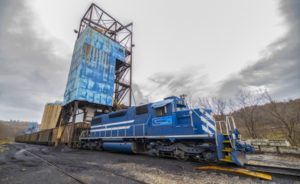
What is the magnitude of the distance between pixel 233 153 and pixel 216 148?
642 mm

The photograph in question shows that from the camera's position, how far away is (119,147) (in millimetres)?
10633

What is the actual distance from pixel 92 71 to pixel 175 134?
1811 centimetres

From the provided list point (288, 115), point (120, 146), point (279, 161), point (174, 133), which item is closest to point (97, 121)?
point (120, 146)

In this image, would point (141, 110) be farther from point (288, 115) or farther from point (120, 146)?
point (288, 115)

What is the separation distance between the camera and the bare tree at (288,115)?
14.9m

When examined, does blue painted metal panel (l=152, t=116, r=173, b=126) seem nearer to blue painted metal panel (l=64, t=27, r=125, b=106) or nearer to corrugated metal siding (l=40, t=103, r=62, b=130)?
blue painted metal panel (l=64, t=27, r=125, b=106)

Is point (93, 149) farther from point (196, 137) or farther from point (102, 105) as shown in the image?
point (196, 137)

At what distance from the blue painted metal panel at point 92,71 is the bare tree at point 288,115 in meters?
21.9

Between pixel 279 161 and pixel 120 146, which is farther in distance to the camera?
pixel 120 146

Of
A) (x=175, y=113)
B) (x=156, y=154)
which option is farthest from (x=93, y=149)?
(x=175, y=113)

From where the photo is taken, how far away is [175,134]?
7578mm

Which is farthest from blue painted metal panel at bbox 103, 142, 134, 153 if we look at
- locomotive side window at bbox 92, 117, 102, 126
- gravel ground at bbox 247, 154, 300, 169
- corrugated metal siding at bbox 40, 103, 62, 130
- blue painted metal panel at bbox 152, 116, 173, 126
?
corrugated metal siding at bbox 40, 103, 62, 130

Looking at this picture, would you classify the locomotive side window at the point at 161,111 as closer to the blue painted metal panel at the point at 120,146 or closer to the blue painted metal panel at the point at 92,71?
the blue painted metal panel at the point at 120,146

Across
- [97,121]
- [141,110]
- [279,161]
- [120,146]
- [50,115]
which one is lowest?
[279,161]
